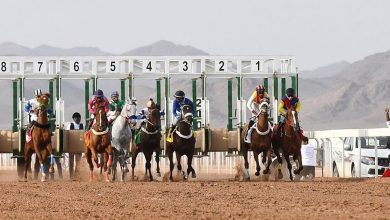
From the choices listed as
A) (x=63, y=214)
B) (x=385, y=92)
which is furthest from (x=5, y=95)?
(x=63, y=214)

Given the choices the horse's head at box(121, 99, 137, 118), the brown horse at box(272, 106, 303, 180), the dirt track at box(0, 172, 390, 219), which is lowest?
the dirt track at box(0, 172, 390, 219)

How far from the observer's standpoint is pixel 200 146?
29.4m

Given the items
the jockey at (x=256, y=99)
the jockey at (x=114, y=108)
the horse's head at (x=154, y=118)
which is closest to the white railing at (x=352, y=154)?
the jockey at (x=256, y=99)

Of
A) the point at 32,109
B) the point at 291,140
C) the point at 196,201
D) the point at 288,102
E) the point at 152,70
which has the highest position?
the point at 152,70

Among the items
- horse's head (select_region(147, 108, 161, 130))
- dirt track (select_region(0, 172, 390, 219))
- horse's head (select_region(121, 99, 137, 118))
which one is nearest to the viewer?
dirt track (select_region(0, 172, 390, 219))

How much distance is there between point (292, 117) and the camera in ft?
85.5

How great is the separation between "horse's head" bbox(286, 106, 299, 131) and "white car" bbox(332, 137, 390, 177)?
3917mm

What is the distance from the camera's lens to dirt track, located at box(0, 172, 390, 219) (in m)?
16.2

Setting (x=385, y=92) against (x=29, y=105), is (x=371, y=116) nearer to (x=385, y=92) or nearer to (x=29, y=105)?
(x=385, y=92)

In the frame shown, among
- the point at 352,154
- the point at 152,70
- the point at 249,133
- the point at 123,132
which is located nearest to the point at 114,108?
the point at 123,132

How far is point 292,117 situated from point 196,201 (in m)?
7.79

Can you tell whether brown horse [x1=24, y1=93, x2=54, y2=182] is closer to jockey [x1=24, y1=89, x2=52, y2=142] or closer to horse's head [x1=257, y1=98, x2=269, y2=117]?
jockey [x1=24, y1=89, x2=52, y2=142]

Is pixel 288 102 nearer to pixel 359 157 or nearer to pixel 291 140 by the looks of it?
pixel 291 140

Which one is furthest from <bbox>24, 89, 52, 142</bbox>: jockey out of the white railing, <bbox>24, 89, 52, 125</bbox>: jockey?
the white railing
